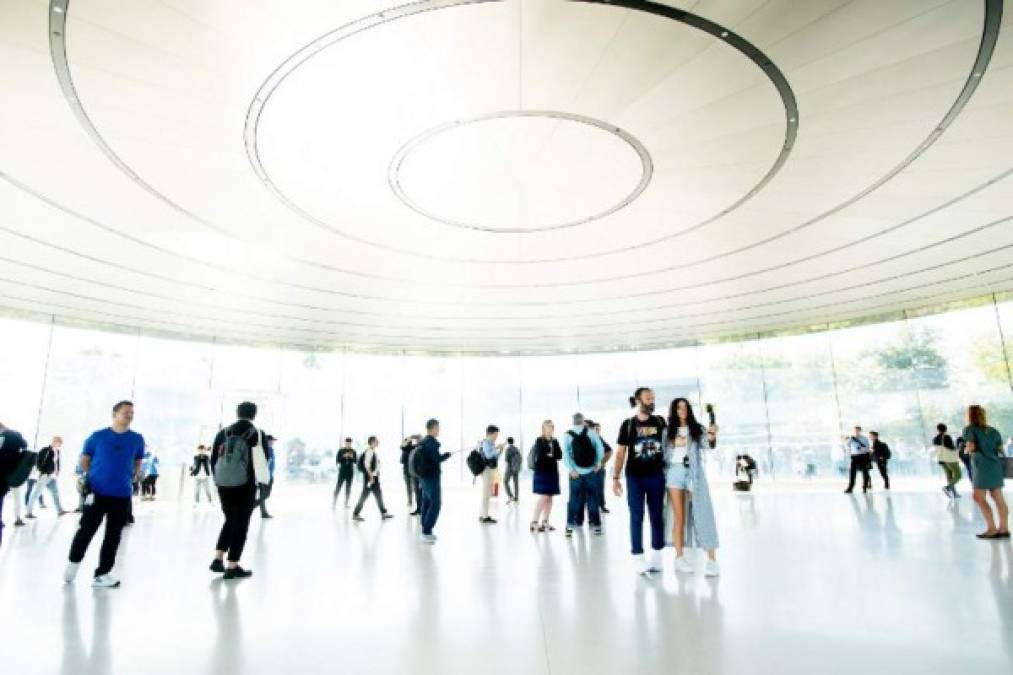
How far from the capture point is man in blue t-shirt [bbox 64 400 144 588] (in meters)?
5.81

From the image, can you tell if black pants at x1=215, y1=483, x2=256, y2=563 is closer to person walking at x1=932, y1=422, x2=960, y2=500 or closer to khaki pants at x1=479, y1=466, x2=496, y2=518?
khaki pants at x1=479, y1=466, x2=496, y2=518

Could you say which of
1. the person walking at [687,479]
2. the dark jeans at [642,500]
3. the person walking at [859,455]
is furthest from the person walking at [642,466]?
the person walking at [859,455]

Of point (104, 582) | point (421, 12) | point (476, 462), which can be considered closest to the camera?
point (421, 12)

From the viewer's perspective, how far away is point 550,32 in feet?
17.1

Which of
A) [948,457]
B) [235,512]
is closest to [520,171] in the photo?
[235,512]

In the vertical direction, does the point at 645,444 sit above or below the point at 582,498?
above

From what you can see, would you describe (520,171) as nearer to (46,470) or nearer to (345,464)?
(345,464)

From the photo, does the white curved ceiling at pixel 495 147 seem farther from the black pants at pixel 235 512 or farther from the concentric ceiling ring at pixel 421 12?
the black pants at pixel 235 512

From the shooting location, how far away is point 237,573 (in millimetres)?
6160

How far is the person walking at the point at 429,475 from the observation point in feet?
28.3

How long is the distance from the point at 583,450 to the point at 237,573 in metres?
4.80

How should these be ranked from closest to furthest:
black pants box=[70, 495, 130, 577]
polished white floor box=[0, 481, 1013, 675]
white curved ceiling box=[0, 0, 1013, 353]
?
polished white floor box=[0, 481, 1013, 675]
white curved ceiling box=[0, 0, 1013, 353]
black pants box=[70, 495, 130, 577]

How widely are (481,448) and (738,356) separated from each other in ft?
48.5

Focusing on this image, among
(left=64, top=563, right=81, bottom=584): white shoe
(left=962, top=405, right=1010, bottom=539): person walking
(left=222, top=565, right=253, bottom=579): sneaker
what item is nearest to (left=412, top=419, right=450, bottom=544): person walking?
(left=222, top=565, right=253, bottom=579): sneaker
